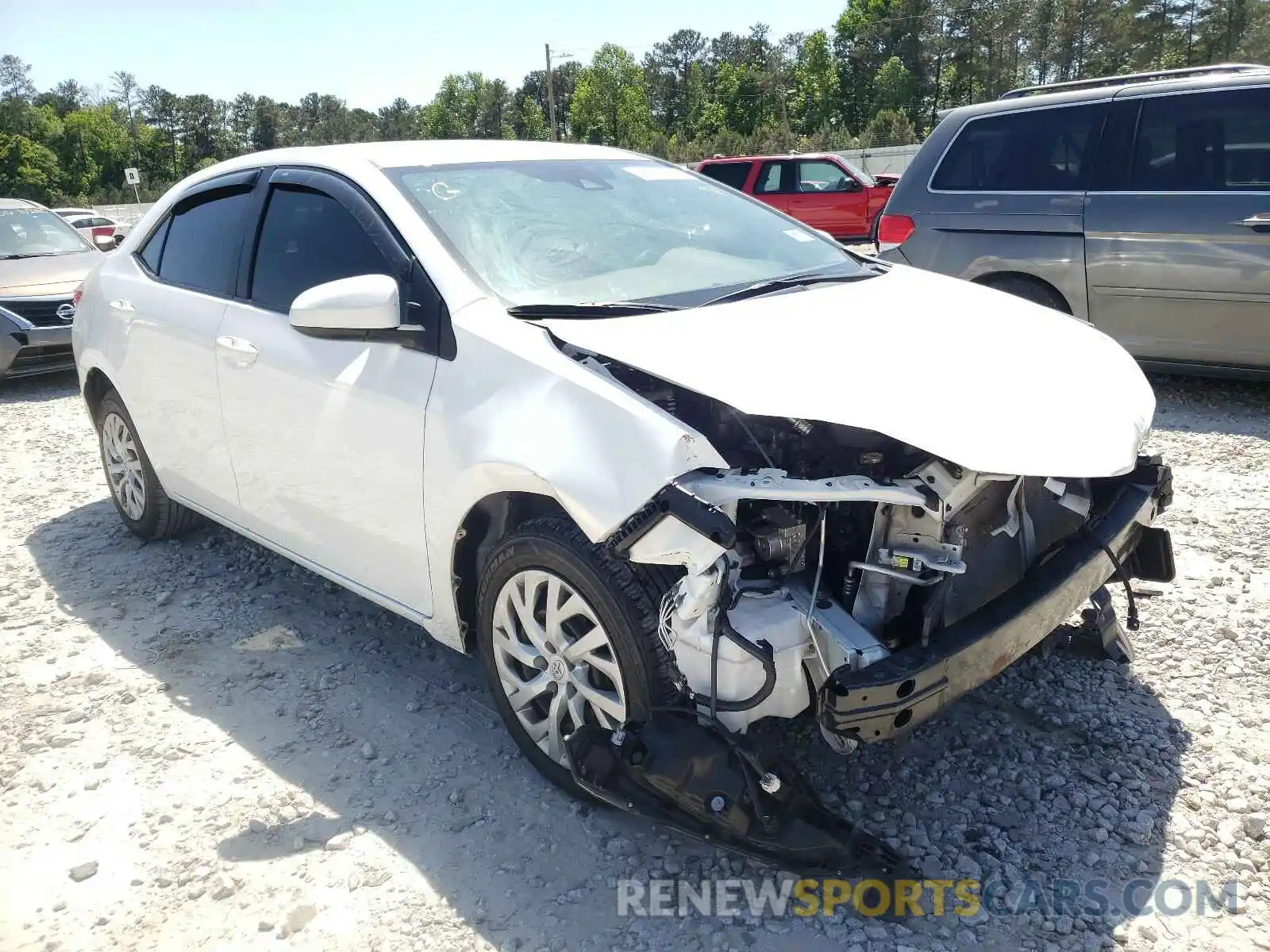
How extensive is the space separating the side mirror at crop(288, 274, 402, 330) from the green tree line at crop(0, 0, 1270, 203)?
4489cm

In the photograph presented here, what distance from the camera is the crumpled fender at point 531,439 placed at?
227 centimetres

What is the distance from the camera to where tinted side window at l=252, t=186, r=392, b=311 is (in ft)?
10.5

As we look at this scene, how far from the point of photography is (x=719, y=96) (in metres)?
84.1

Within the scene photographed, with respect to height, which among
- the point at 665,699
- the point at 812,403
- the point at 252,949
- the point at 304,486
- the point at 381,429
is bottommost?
the point at 252,949

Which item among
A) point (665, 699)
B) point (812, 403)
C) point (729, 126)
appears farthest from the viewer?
point (729, 126)

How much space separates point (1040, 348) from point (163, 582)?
3.80 meters

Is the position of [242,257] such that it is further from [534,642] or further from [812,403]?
[812,403]

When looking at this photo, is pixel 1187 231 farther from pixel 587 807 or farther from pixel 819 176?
pixel 819 176

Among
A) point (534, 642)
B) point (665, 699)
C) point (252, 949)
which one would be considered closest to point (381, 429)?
point (534, 642)

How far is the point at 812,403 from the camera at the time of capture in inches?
87.3

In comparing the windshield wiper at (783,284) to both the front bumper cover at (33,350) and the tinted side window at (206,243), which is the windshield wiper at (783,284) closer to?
the tinted side window at (206,243)

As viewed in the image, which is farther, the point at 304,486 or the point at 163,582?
the point at 163,582

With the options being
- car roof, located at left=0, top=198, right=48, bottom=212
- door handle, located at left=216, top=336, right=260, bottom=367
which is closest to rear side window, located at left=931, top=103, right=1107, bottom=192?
door handle, located at left=216, top=336, right=260, bottom=367

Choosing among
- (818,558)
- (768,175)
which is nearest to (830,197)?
(768,175)
